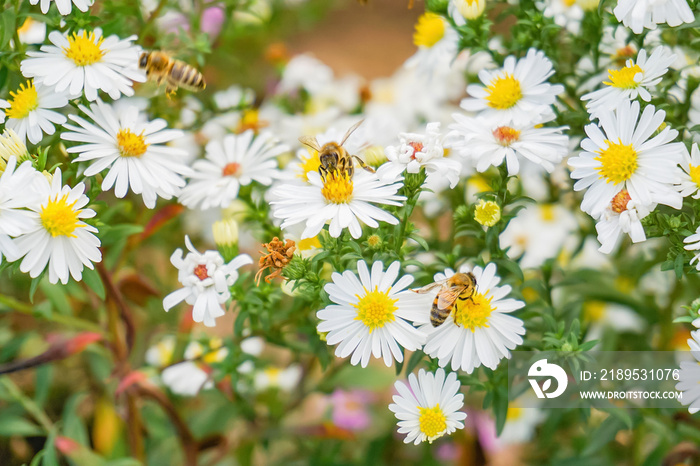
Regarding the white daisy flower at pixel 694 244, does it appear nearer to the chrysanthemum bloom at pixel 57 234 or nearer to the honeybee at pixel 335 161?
the honeybee at pixel 335 161

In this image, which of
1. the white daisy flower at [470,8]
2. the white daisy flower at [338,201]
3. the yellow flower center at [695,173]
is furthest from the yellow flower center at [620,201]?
the white daisy flower at [470,8]

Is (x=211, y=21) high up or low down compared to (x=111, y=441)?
up

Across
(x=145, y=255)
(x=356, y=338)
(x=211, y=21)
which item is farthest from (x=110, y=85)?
(x=145, y=255)

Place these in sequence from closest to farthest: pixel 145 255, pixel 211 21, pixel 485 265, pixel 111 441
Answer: pixel 485 265, pixel 111 441, pixel 211 21, pixel 145 255

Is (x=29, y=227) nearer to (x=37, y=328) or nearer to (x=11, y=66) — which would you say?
(x=11, y=66)

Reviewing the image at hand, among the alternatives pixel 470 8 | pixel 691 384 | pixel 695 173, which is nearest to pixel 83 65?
pixel 470 8

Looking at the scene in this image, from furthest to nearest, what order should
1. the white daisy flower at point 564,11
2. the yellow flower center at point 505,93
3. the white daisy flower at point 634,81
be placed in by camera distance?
the white daisy flower at point 564,11, the yellow flower center at point 505,93, the white daisy flower at point 634,81

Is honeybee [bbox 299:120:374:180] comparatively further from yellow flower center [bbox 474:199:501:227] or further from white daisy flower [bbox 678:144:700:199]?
white daisy flower [bbox 678:144:700:199]
